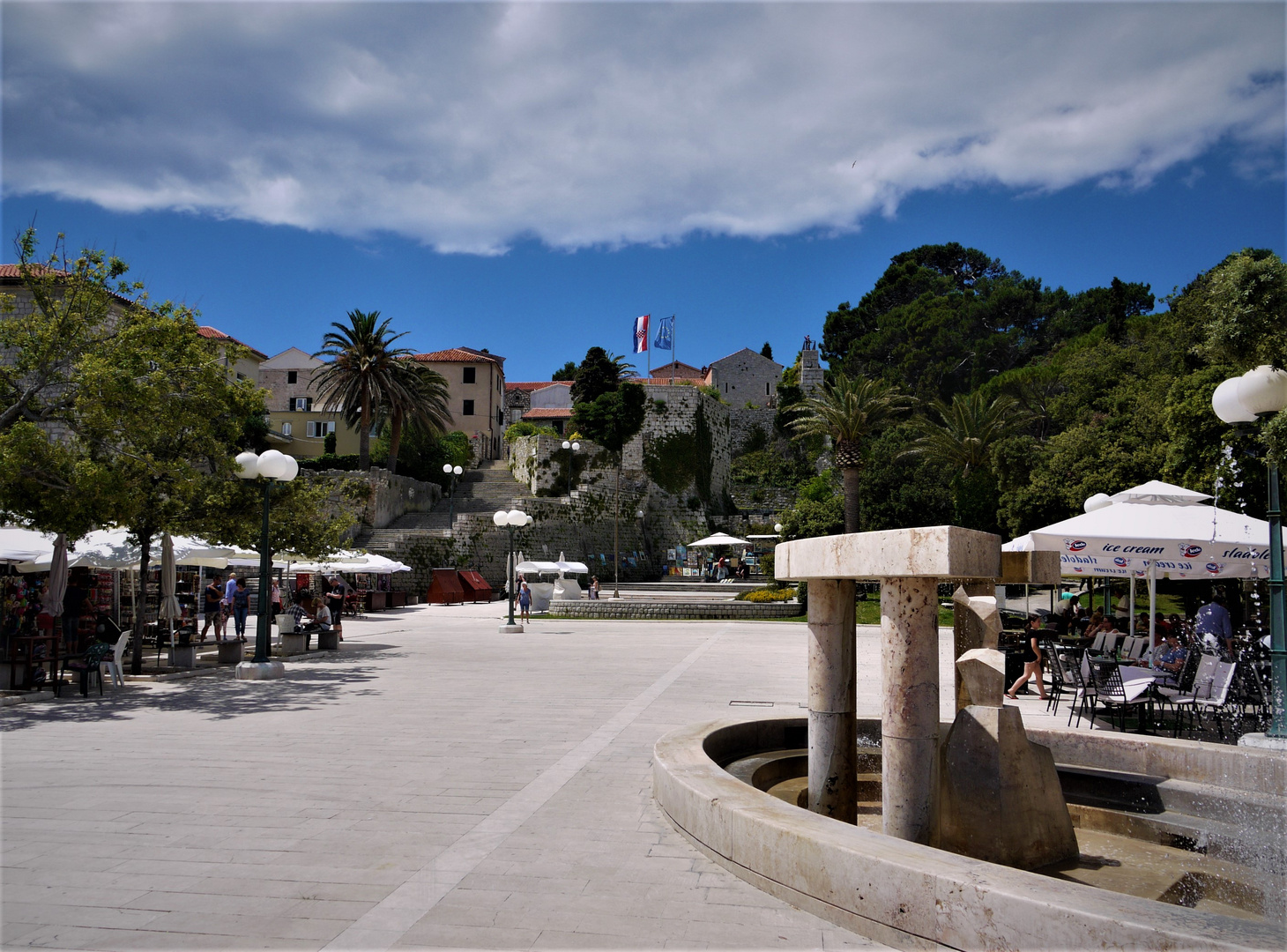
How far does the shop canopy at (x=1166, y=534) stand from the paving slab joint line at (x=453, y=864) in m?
5.32

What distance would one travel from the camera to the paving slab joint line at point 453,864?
10.8 feet

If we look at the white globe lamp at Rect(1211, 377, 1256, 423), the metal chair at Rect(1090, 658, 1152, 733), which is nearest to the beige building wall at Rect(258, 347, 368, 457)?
the metal chair at Rect(1090, 658, 1152, 733)

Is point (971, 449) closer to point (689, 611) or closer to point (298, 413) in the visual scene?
point (689, 611)

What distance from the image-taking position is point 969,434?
38.1 metres

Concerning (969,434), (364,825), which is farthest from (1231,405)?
(969,434)

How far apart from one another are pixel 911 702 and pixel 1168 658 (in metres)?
7.02

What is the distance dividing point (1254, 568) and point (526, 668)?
967 cm

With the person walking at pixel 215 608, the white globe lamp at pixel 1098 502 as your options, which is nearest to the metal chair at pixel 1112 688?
the white globe lamp at pixel 1098 502

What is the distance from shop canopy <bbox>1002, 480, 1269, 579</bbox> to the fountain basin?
3.98 meters

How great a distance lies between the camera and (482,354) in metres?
62.8

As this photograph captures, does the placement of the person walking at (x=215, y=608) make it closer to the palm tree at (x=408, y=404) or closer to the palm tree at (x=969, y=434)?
the palm tree at (x=408, y=404)

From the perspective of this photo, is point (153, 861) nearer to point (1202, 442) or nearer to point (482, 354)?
point (1202, 442)

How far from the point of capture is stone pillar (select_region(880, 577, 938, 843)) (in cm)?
409

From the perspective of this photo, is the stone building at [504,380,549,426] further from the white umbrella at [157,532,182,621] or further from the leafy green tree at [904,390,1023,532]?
the white umbrella at [157,532,182,621]
